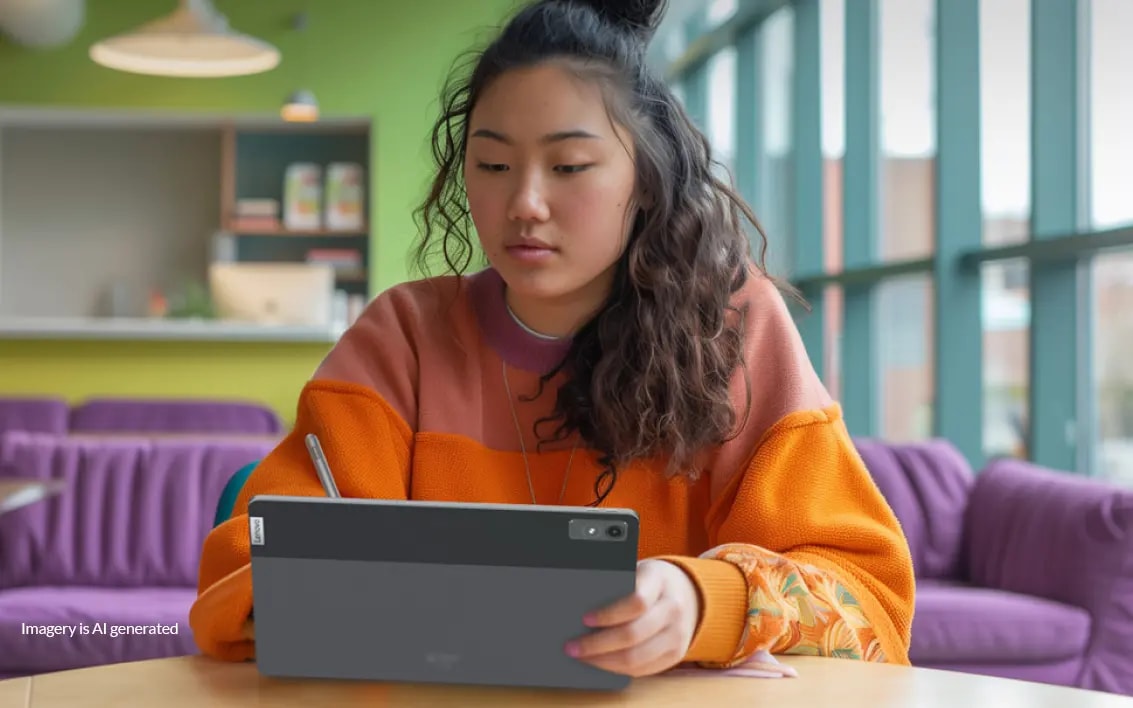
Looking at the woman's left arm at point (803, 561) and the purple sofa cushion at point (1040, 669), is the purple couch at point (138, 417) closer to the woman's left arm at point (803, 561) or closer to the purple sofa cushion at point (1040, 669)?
the purple sofa cushion at point (1040, 669)

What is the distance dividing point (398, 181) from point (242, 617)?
6685mm

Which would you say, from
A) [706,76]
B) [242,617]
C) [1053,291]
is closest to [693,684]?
[242,617]

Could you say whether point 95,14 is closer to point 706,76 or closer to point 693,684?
point 706,76

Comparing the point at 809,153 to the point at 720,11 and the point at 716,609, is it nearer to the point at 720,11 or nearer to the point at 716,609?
the point at 720,11

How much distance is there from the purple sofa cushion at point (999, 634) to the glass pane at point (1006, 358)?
1.37 metres

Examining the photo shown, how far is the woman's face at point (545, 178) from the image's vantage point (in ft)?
4.32

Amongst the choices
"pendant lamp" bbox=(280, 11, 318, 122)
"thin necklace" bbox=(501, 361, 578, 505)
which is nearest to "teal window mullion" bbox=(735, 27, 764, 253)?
"pendant lamp" bbox=(280, 11, 318, 122)

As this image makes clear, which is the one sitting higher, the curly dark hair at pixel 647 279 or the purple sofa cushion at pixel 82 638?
the curly dark hair at pixel 647 279

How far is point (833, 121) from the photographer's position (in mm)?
6449

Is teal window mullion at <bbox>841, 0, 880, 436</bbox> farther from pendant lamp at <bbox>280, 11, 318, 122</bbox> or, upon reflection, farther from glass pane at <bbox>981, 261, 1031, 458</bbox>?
pendant lamp at <bbox>280, 11, 318, 122</bbox>

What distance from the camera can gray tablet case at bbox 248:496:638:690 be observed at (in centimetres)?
97

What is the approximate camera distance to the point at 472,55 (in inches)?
59.5

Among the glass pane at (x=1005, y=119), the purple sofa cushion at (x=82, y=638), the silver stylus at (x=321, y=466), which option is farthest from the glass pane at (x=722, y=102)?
the silver stylus at (x=321, y=466)

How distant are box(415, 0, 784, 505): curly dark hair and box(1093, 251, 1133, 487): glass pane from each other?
2821 mm
